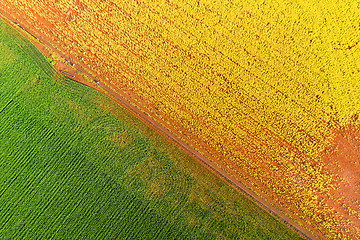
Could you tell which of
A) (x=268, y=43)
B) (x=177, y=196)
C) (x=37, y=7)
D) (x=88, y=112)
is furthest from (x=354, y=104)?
(x=37, y=7)

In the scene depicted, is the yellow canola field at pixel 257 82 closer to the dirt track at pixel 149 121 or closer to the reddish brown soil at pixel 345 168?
the reddish brown soil at pixel 345 168

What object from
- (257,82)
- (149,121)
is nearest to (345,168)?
(257,82)

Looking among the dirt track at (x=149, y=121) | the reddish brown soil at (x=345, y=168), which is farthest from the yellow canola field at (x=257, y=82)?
the dirt track at (x=149, y=121)

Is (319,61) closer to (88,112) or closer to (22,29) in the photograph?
(88,112)

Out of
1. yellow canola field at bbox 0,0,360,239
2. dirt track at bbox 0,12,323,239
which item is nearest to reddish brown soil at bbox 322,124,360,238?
yellow canola field at bbox 0,0,360,239

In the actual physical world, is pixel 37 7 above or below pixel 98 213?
above

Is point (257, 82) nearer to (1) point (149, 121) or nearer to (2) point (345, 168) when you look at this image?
(1) point (149, 121)
